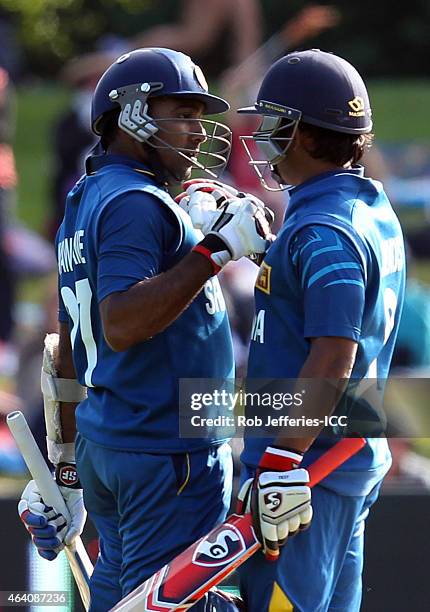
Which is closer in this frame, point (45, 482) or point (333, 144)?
point (333, 144)

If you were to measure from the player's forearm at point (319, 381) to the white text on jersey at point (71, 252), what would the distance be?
2.52 ft

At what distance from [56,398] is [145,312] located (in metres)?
0.80

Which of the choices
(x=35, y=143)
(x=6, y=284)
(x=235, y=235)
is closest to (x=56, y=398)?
(x=235, y=235)

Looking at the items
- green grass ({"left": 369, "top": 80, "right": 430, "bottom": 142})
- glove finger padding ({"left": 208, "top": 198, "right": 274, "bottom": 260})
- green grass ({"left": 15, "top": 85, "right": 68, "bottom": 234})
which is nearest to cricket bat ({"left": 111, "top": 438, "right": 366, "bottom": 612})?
glove finger padding ({"left": 208, "top": 198, "right": 274, "bottom": 260})

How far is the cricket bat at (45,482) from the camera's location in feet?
12.8

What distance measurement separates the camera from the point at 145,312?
3379 millimetres

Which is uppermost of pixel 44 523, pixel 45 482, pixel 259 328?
pixel 259 328

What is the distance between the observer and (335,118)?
351cm

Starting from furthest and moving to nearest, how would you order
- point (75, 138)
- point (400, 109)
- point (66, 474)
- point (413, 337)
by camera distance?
point (400, 109), point (75, 138), point (413, 337), point (66, 474)

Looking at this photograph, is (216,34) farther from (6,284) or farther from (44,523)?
(44,523)

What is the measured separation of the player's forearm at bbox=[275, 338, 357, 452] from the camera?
3.27m

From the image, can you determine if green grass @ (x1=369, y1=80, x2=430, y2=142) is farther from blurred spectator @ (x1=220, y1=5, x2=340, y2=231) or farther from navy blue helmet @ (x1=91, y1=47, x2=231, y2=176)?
navy blue helmet @ (x1=91, y1=47, x2=231, y2=176)

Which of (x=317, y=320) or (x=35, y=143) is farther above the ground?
(x=35, y=143)

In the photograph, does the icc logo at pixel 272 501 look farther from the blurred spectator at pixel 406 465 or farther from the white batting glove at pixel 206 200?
the blurred spectator at pixel 406 465
